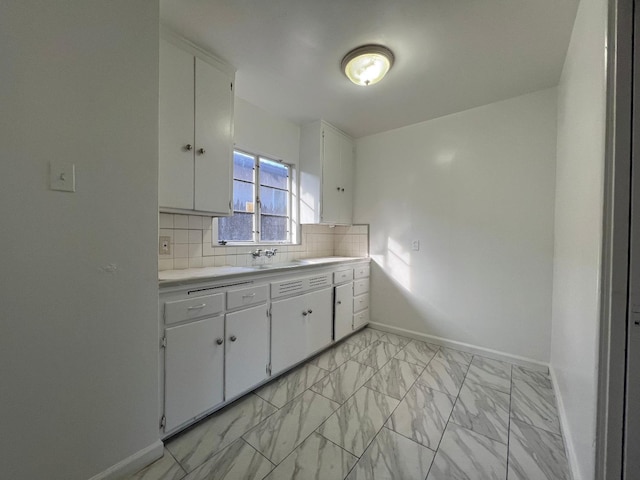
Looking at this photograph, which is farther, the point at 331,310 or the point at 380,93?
the point at 331,310

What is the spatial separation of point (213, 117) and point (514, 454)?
283cm

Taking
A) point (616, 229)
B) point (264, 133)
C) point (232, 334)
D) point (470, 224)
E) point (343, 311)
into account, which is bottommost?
point (343, 311)

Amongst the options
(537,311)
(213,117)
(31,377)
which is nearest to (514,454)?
(537,311)

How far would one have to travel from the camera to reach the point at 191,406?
151 centimetres

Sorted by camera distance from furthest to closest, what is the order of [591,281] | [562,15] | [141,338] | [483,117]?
[483,117]
[562,15]
[141,338]
[591,281]

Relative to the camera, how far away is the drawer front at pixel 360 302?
301 cm

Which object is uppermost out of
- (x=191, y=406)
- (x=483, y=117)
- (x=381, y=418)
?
(x=483, y=117)

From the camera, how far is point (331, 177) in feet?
10.0

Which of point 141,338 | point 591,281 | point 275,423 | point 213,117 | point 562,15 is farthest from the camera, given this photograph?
point 213,117

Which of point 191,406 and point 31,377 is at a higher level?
point 31,377

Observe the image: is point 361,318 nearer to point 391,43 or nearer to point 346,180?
point 346,180

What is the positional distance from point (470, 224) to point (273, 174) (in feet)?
7.09

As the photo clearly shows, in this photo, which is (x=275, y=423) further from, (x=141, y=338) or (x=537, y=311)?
(x=537, y=311)

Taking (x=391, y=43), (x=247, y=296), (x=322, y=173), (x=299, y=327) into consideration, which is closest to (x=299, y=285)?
(x=299, y=327)
